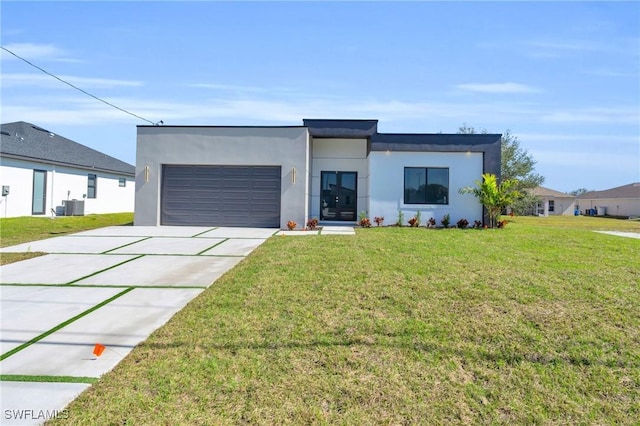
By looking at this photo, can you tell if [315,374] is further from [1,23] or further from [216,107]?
[216,107]

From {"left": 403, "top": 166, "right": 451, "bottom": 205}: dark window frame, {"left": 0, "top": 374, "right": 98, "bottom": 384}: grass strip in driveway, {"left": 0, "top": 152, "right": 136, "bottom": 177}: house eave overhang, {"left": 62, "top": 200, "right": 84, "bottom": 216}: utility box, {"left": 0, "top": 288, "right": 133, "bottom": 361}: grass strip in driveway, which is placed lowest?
{"left": 0, "top": 374, "right": 98, "bottom": 384}: grass strip in driveway

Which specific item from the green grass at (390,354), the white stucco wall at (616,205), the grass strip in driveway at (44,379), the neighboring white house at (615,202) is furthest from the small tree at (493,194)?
the white stucco wall at (616,205)

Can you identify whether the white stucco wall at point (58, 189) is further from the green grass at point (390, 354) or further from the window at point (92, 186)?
the green grass at point (390, 354)

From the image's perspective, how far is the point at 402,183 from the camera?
13.5 meters

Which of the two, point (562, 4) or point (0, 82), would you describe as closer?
point (562, 4)

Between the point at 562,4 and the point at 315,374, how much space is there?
10.5 meters

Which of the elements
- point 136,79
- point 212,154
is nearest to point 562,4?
point 212,154

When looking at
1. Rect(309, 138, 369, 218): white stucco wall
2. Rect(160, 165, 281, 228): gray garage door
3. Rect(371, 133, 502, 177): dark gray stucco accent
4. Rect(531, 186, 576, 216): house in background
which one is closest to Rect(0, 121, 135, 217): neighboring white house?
Rect(160, 165, 281, 228): gray garage door

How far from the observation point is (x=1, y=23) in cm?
980

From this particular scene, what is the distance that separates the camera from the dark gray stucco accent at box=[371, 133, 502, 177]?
13156 mm

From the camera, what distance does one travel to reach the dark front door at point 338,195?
49.3 ft

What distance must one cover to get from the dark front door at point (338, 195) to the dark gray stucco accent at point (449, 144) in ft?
7.46

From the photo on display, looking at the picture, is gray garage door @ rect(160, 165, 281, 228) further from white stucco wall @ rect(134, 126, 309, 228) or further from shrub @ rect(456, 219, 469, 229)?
shrub @ rect(456, 219, 469, 229)

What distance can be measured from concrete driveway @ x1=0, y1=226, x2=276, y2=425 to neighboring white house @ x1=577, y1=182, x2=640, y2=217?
153 ft
